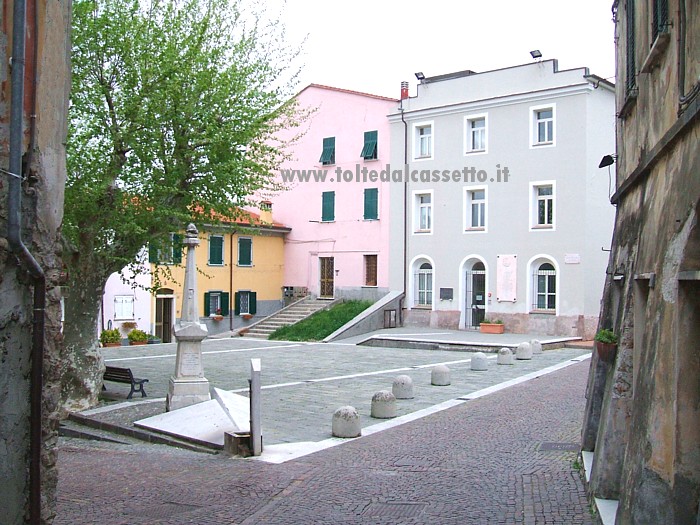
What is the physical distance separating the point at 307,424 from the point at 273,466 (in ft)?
9.32

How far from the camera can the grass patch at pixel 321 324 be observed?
103 ft

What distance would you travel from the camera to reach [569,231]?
28.8 m

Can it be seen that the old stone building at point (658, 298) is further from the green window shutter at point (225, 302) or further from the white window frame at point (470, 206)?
the green window shutter at point (225, 302)

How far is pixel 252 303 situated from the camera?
1497 inches

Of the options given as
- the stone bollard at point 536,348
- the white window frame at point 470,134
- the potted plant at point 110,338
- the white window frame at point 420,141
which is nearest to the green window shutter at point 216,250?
the potted plant at point 110,338

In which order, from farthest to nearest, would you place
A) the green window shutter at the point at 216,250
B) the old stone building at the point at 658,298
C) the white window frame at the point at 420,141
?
the green window shutter at the point at 216,250, the white window frame at the point at 420,141, the old stone building at the point at 658,298

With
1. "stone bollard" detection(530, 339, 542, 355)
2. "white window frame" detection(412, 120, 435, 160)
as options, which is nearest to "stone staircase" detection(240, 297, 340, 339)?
"white window frame" detection(412, 120, 435, 160)

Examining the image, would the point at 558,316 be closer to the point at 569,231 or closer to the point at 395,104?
the point at 569,231

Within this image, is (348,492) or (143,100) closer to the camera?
(348,492)

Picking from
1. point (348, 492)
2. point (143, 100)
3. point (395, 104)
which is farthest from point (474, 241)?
point (348, 492)

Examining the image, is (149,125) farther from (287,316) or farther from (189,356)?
(287,316)

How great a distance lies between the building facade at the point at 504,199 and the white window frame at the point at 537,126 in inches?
1.8

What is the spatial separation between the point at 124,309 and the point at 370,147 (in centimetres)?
1352

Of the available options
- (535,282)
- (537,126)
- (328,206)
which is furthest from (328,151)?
(535,282)
